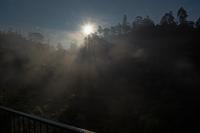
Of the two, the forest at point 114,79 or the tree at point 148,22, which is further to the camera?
the tree at point 148,22

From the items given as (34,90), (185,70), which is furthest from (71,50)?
(185,70)

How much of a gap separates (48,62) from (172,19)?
19.9m

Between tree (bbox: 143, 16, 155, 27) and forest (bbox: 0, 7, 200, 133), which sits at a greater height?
tree (bbox: 143, 16, 155, 27)

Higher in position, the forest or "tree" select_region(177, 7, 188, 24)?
"tree" select_region(177, 7, 188, 24)

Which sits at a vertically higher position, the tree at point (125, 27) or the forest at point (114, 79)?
the tree at point (125, 27)

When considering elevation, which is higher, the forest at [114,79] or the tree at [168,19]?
the tree at [168,19]

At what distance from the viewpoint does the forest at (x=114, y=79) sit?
16750 mm

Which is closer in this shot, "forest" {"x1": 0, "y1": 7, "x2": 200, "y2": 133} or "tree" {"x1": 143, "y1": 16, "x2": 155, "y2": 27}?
"forest" {"x1": 0, "y1": 7, "x2": 200, "y2": 133}

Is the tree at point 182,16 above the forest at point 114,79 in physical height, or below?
above

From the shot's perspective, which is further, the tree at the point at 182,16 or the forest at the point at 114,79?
the tree at the point at 182,16

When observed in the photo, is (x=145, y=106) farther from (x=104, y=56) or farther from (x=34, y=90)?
(x=104, y=56)

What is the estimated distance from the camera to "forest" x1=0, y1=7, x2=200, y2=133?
16.8 m

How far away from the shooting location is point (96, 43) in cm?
3228

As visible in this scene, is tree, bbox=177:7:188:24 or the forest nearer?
the forest
